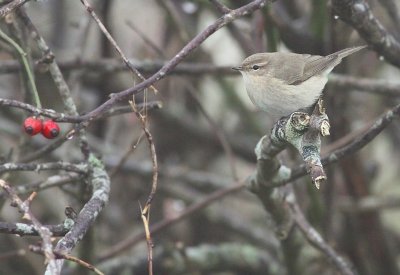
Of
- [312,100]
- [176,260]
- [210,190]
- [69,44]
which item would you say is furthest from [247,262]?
[69,44]

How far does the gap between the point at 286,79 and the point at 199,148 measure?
3.05 m

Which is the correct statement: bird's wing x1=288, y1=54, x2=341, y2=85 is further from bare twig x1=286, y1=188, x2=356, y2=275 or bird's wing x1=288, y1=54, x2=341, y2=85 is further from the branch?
bare twig x1=286, y1=188, x2=356, y2=275

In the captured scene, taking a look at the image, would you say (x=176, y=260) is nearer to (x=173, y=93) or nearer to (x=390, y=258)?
(x=390, y=258)

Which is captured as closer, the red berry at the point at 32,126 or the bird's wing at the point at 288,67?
the red berry at the point at 32,126

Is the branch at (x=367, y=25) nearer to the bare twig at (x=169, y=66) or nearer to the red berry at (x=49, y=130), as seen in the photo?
the bare twig at (x=169, y=66)

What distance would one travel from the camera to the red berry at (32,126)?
9.36 ft

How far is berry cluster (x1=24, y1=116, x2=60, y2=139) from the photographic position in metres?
2.86

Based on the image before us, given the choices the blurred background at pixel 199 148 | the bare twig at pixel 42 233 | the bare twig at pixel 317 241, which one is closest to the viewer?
the bare twig at pixel 42 233

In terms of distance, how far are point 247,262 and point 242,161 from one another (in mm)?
2071

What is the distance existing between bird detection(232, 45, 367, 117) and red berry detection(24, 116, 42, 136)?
1.53 meters

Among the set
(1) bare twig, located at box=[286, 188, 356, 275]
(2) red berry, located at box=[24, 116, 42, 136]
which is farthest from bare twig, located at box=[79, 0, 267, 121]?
(1) bare twig, located at box=[286, 188, 356, 275]

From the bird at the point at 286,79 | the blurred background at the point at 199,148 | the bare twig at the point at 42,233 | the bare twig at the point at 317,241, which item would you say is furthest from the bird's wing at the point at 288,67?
the bare twig at the point at 42,233

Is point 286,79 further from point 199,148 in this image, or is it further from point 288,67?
point 199,148

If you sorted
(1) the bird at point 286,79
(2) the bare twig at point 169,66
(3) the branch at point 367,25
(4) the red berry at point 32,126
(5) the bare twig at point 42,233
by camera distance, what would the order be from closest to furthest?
(5) the bare twig at point 42,233 → (2) the bare twig at point 169,66 → (4) the red berry at point 32,126 → (3) the branch at point 367,25 → (1) the bird at point 286,79
